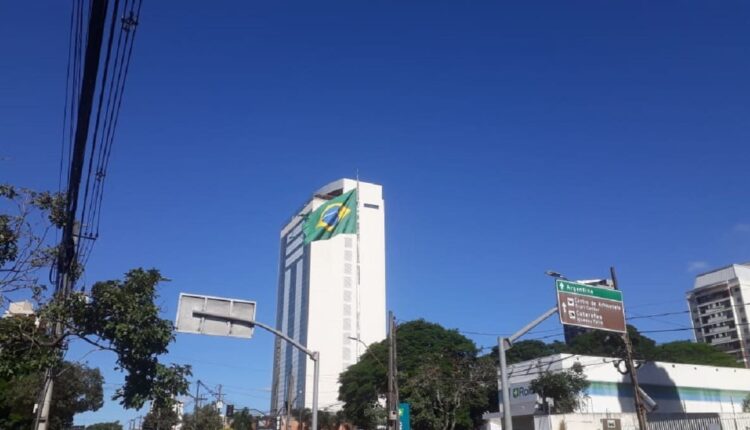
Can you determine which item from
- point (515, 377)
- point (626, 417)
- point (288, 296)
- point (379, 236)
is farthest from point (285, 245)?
point (626, 417)

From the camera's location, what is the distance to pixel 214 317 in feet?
60.3

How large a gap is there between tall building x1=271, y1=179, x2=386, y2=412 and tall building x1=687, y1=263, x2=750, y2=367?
73.6 meters

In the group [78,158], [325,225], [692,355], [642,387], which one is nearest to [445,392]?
[642,387]

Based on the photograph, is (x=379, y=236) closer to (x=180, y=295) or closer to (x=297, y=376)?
(x=297, y=376)

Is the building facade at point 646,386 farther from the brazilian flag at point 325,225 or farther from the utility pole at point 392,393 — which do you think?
the brazilian flag at point 325,225

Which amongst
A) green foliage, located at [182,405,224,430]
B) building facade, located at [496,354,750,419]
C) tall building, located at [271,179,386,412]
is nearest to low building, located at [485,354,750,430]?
building facade, located at [496,354,750,419]

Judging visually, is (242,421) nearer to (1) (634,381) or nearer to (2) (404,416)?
(2) (404,416)

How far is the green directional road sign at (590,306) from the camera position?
67.3 ft

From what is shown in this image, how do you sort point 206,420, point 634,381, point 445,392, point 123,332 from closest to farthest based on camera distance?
point 123,332, point 634,381, point 445,392, point 206,420

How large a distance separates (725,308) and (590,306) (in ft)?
393

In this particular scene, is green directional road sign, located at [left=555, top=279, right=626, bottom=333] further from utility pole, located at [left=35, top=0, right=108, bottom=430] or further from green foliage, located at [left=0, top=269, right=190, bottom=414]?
utility pole, located at [left=35, top=0, right=108, bottom=430]

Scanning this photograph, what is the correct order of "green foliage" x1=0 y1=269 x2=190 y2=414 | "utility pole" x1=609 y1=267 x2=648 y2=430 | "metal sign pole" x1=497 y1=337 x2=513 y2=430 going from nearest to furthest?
"green foliage" x1=0 y1=269 x2=190 y2=414 → "metal sign pole" x1=497 y1=337 x2=513 y2=430 → "utility pole" x1=609 y1=267 x2=648 y2=430

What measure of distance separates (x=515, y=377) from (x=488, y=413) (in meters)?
5.44

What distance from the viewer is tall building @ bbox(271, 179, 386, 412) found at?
14562cm
